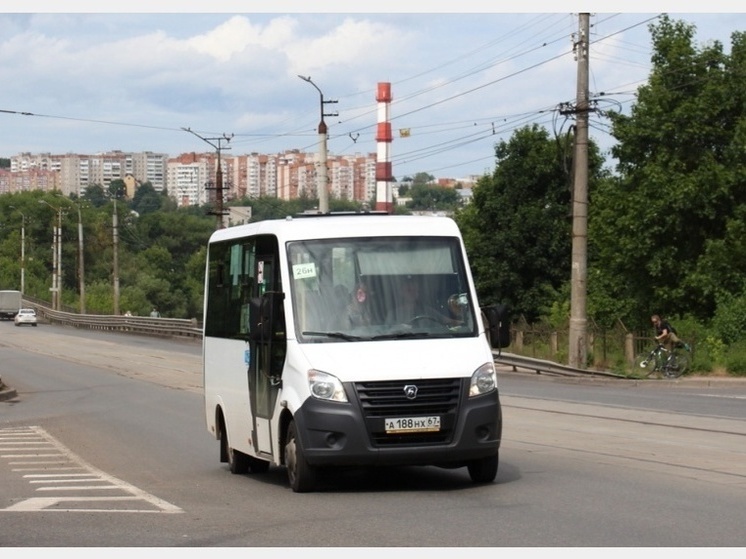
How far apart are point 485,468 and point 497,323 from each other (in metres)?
1.28

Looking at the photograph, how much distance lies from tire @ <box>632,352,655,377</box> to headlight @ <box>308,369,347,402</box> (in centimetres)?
2342

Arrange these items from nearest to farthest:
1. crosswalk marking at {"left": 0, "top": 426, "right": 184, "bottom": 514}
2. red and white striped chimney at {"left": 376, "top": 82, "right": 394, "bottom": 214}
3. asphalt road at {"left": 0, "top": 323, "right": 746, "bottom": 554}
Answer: asphalt road at {"left": 0, "top": 323, "right": 746, "bottom": 554} < crosswalk marking at {"left": 0, "top": 426, "right": 184, "bottom": 514} < red and white striped chimney at {"left": 376, "top": 82, "right": 394, "bottom": 214}

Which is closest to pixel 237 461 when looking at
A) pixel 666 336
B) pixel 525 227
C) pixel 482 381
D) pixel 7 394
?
pixel 482 381

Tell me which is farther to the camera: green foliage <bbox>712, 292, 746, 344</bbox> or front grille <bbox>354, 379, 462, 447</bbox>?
green foliage <bbox>712, 292, 746, 344</bbox>

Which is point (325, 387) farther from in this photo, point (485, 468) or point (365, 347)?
point (485, 468)

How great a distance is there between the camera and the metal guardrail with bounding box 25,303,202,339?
239ft

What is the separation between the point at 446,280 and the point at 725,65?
39.8 metres

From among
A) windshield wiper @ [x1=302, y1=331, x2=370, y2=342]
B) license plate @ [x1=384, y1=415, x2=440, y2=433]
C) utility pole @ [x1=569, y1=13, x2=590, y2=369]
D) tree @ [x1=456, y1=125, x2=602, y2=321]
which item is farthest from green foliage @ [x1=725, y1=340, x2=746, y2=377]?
tree @ [x1=456, y1=125, x2=602, y2=321]

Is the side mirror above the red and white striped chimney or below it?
below

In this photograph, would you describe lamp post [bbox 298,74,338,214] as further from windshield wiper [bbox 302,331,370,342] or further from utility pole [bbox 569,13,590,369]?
windshield wiper [bbox 302,331,370,342]

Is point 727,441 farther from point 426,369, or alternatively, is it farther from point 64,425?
point 64,425

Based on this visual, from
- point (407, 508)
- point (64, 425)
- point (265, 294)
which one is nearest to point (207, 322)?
point (265, 294)

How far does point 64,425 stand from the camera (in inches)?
985

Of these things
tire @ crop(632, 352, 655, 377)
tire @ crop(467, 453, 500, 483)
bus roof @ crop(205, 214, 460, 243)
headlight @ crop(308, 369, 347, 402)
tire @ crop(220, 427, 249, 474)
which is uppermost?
bus roof @ crop(205, 214, 460, 243)
